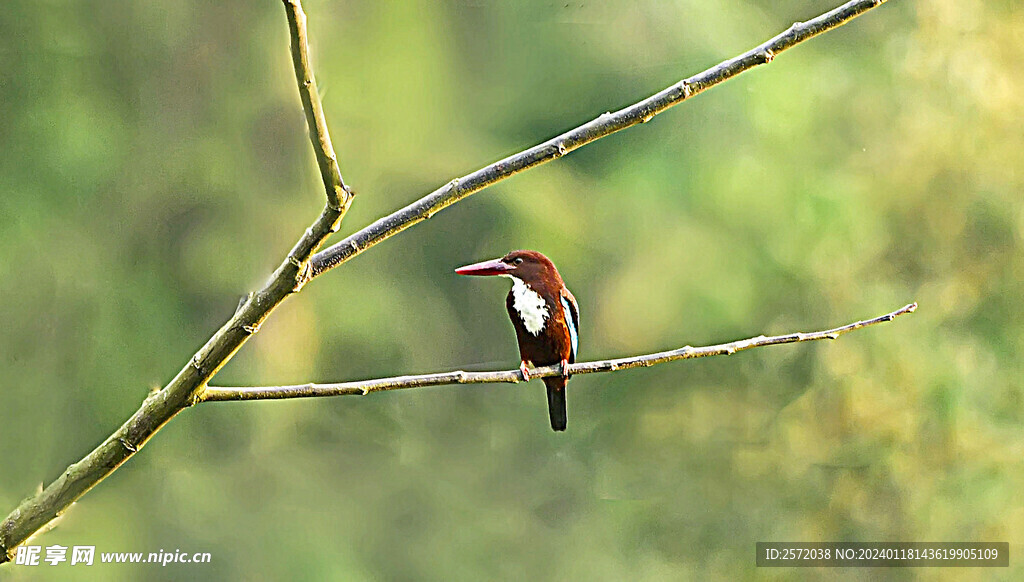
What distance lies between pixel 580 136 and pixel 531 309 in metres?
0.63

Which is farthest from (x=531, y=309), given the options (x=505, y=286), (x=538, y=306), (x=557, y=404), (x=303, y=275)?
(x=505, y=286)

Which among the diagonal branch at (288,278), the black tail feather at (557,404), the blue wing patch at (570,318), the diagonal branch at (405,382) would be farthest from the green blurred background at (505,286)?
the diagonal branch at (288,278)

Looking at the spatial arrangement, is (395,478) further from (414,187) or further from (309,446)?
(414,187)

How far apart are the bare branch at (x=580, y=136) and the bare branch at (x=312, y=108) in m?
0.04

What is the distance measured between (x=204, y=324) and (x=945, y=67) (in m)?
1.66

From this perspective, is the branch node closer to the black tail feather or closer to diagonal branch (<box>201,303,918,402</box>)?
diagonal branch (<box>201,303,918,402</box>)

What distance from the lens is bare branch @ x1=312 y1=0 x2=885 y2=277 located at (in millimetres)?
398

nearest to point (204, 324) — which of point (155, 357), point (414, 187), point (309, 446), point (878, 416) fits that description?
point (155, 357)

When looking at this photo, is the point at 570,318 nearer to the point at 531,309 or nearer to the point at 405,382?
the point at 531,309

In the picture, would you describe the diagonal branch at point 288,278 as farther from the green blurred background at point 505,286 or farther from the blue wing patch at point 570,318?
the green blurred background at point 505,286

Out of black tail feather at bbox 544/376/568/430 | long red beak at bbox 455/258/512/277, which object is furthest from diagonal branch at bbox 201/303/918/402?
black tail feather at bbox 544/376/568/430

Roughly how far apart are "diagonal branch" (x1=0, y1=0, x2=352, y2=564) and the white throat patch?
2.07 ft

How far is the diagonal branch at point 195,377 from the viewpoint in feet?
1.19

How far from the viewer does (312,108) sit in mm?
342
